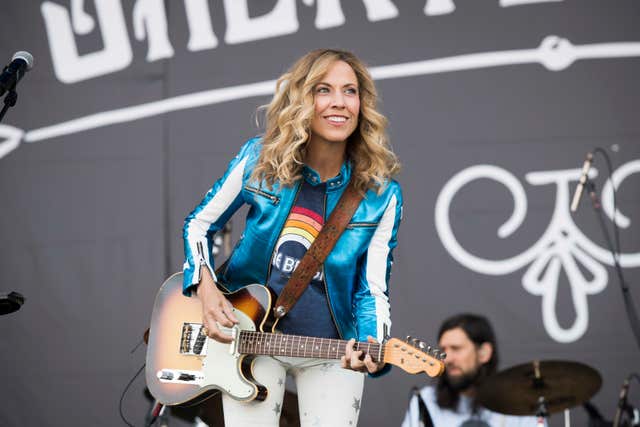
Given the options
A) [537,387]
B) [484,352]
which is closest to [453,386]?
[484,352]

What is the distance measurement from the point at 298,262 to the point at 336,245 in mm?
157

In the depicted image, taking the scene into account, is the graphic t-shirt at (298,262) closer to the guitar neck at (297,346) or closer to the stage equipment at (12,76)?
the guitar neck at (297,346)

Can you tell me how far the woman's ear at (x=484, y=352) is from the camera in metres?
6.05

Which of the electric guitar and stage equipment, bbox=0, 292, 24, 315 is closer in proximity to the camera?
the electric guitar

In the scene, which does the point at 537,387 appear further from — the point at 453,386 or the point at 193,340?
the point at 193,340

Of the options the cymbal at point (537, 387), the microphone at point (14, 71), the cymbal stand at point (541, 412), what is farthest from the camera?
the cymbal at point (537, 387)

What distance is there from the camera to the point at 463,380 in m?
5.90

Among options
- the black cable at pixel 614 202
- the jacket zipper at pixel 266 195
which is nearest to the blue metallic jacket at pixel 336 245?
the jacket zipper at pixel 266 195

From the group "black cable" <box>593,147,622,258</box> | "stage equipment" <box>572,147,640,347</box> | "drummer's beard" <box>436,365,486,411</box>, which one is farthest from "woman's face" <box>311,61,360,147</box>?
"black cable" <box>593,147,622,258</box>

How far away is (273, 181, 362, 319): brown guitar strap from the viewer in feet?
11.4

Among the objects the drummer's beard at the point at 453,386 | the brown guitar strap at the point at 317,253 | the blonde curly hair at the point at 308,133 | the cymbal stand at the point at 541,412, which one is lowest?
the drummer's beard at the point at 453,386

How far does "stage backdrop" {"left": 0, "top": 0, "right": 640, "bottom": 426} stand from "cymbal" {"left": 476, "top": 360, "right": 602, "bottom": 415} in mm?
755

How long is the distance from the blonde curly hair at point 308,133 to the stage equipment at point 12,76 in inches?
39.1

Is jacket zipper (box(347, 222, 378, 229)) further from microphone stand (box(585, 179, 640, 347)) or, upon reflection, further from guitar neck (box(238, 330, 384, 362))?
microphone stand (box(585, 179, 640, 347))
